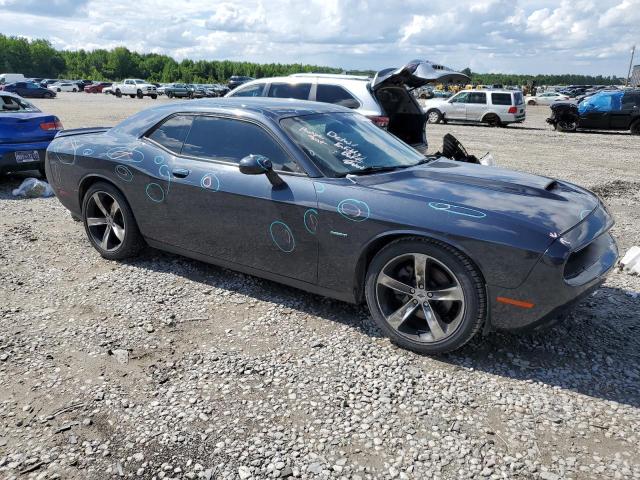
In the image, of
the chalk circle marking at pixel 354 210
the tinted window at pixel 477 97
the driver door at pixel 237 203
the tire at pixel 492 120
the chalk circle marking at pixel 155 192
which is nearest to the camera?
the chalk circle marking at pixel 354 210

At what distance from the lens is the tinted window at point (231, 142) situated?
3.83 m

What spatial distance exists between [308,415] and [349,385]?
0.36 meters

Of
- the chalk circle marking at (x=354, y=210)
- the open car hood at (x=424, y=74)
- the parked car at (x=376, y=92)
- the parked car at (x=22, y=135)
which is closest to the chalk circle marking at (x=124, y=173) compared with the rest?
the chalk circle marking at (x=354, y=210)

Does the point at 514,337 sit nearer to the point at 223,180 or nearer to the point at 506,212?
the point at 506,212

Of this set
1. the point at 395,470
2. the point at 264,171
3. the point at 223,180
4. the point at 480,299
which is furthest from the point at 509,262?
the point at 223,180

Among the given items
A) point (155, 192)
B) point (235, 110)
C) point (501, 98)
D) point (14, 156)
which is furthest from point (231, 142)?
point (501, 98)

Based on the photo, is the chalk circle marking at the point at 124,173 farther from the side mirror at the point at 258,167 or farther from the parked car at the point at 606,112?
the parked car at the point at 606,112

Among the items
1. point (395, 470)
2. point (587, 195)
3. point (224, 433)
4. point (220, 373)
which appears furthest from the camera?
point (587, 195)

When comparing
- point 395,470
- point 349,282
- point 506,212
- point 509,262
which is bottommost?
point 395,470

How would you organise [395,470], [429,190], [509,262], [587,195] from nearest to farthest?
[395,470] < [509,262] < [429,190] < [587,195]

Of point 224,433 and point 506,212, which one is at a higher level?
point 506,212

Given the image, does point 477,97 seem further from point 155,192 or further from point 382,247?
point 382,247

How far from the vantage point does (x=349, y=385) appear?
3053 mm

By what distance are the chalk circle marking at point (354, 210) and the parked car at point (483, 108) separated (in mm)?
20287
